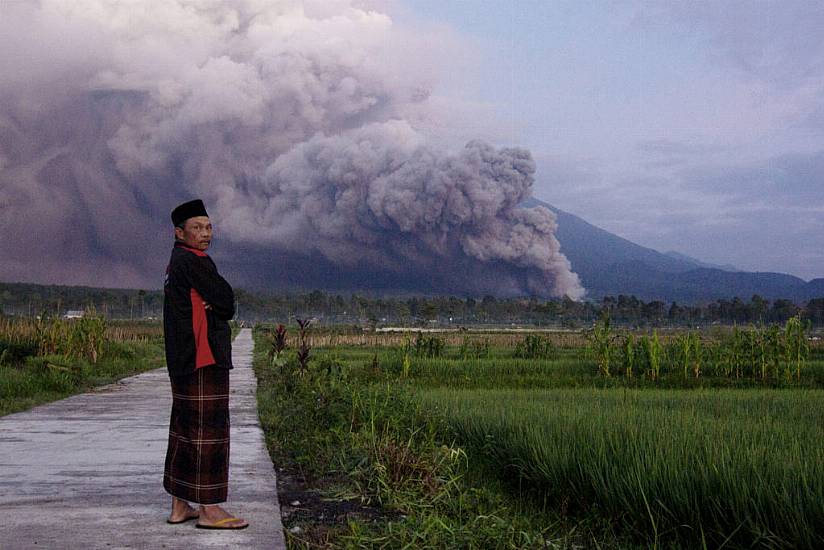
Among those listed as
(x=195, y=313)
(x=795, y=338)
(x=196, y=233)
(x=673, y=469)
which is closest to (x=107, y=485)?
(x=195, y=313)

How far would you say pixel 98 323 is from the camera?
19.3 m

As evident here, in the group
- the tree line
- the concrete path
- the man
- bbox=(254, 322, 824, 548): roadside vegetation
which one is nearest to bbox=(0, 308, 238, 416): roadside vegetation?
the concrete path

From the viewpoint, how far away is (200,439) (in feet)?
14.7

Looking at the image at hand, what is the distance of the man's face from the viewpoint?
4543 millimetres

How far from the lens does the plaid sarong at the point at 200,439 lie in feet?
14.6

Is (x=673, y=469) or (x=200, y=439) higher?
(x=200, y=439)

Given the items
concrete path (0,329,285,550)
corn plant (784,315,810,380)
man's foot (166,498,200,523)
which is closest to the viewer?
concrete path (0,329,285,550)

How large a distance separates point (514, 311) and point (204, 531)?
13538 cm

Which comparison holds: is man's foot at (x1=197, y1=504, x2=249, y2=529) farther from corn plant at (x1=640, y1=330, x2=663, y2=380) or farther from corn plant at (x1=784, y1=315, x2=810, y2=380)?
corn plant at (x1=784, y1=315, x2=810, y2=380)

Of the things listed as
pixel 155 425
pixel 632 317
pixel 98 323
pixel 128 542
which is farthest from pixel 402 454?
pixel 632 317

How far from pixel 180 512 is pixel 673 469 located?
9.12ft

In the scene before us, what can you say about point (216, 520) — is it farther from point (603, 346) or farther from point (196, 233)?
point (603, 346)

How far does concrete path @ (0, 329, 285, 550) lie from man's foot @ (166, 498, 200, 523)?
0.14 feet

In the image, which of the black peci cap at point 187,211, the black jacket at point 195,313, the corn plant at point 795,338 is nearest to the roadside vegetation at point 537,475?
the black jacket at point 195,313
